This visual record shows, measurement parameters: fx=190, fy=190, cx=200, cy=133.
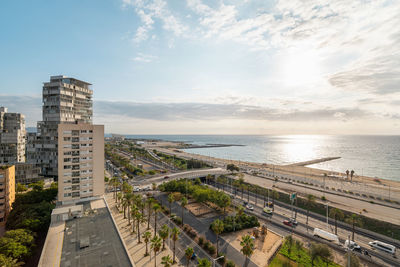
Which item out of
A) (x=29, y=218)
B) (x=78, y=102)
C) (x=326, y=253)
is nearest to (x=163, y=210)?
(x=29, y=218)

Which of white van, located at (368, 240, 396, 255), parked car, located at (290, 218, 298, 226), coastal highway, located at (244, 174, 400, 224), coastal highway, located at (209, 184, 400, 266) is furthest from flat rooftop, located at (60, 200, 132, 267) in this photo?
coastal highway, located at (244, 174, 400, 224)

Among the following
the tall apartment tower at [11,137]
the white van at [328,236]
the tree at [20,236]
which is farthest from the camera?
the tall apartment tower at [11,137]

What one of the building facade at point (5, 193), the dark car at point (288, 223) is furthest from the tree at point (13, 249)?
the dark car at point (288, 223)

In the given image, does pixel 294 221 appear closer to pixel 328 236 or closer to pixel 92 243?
pixel 328 236

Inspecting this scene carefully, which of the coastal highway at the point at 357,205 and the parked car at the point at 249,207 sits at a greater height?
the coastal highway at the point at 357,205

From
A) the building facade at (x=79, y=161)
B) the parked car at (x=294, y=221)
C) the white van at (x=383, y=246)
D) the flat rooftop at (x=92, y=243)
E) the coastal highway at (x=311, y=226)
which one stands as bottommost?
the coastal highway at (x=311, y=226)

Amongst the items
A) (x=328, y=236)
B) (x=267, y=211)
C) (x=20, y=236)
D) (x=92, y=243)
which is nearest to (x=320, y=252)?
(x=328, y=236)

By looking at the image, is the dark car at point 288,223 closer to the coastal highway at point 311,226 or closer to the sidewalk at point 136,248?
the coastal highway at point 311,226
